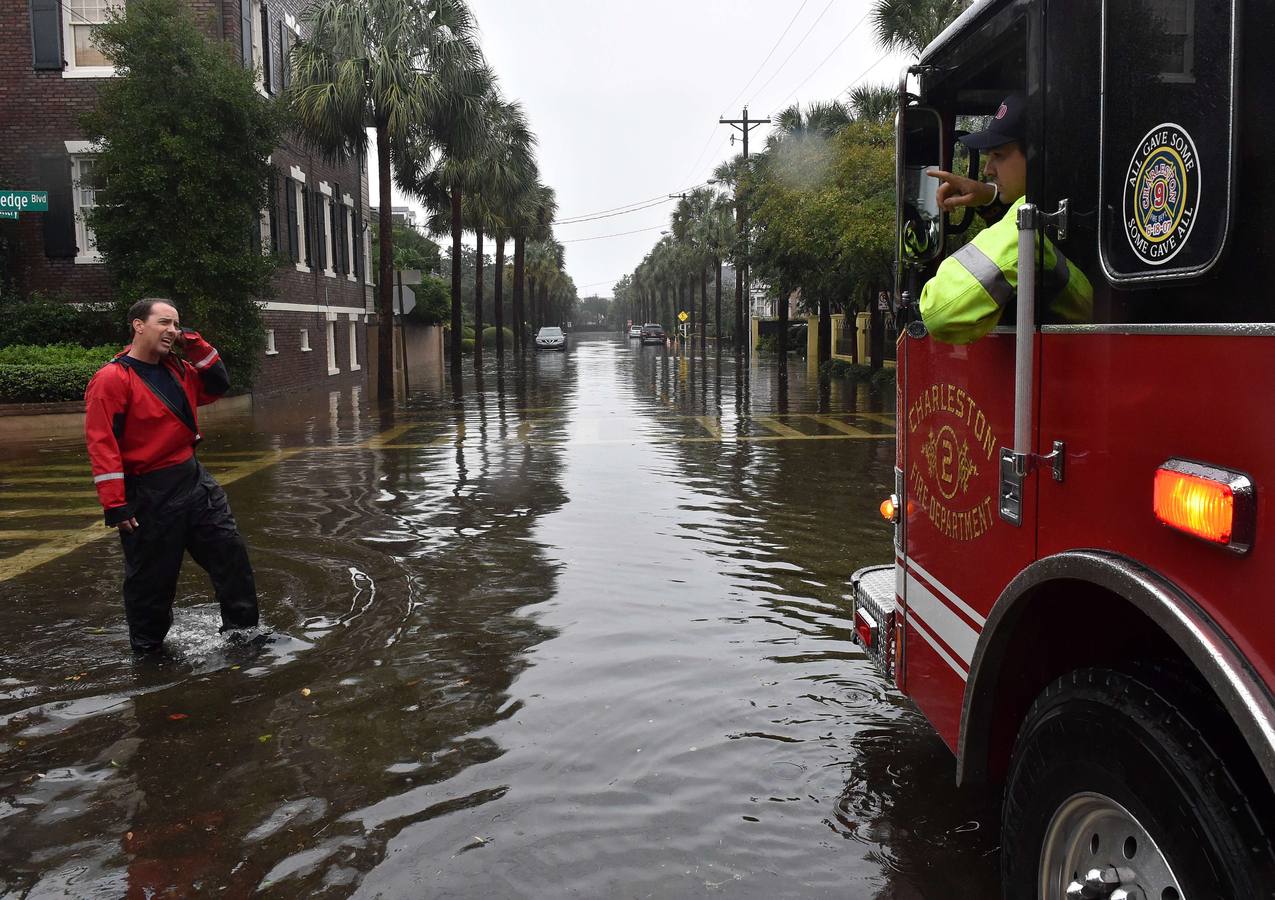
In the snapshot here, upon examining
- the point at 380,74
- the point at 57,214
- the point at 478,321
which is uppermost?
the point at 380,74

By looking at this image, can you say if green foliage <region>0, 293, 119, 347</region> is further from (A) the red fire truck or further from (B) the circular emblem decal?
(B) the circular emblem decal

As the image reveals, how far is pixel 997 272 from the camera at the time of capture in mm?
2684

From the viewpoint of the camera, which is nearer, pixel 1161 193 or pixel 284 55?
pixel 1161 193

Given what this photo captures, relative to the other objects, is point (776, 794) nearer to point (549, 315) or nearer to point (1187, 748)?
point (1187, 748)

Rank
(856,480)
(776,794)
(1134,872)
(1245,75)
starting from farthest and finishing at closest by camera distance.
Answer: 1. (856,480)
2. (776,794)
3. (1134,872)
4. (1245,75)

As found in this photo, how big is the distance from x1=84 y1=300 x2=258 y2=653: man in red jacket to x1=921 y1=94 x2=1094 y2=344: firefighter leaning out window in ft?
13.7

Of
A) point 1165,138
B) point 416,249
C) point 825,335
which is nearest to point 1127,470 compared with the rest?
point 1165,138

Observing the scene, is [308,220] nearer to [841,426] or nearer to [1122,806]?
[841,426]

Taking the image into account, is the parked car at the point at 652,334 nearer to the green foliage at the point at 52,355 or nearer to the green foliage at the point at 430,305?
the green foliage at the point at 430,305

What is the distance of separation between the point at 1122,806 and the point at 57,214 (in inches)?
954

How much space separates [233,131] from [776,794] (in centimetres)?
1948

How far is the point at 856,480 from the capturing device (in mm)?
11625

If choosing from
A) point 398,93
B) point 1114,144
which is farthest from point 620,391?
point 1114,144

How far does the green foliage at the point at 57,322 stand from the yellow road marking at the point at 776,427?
11693 millimetres
